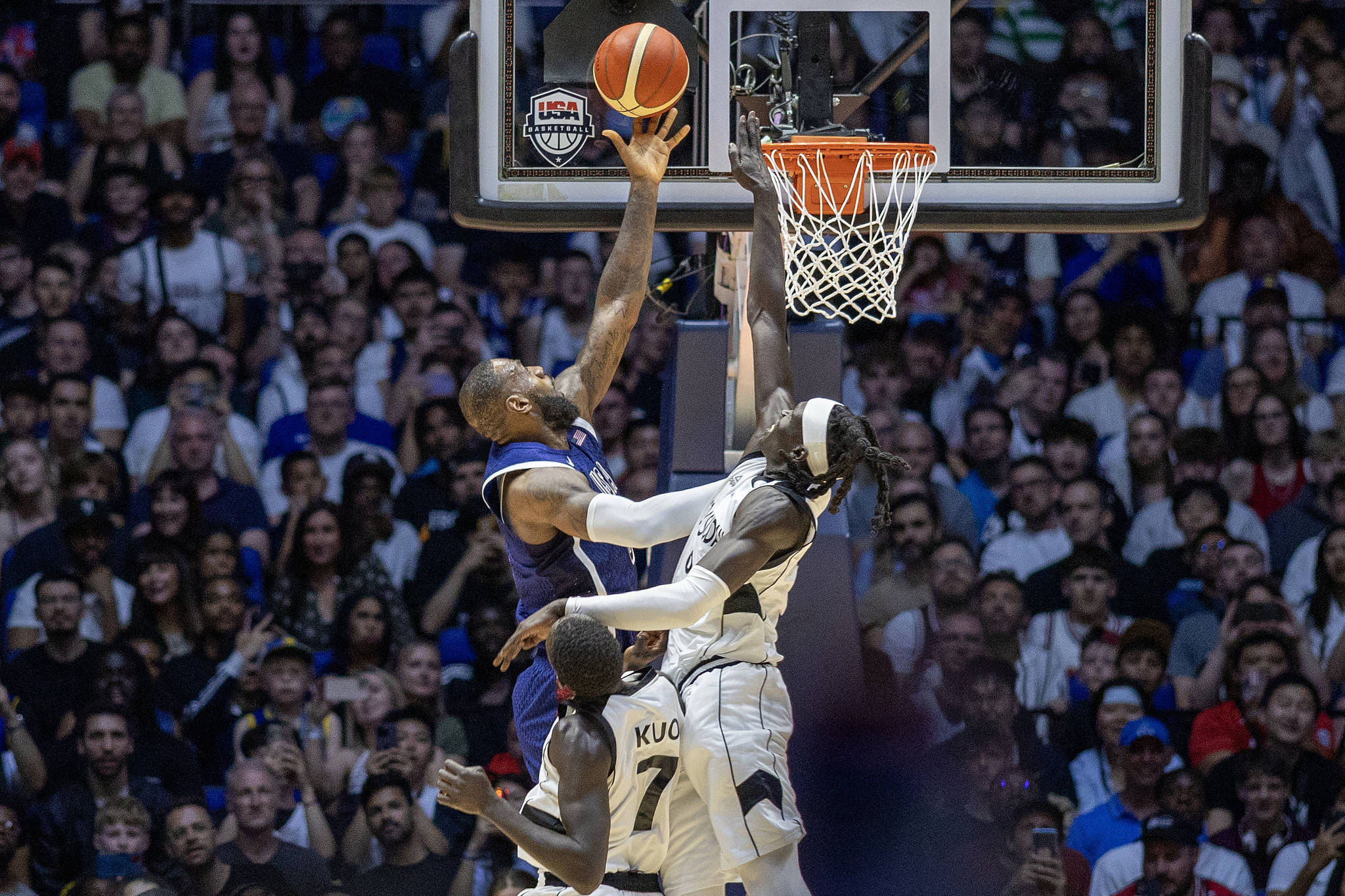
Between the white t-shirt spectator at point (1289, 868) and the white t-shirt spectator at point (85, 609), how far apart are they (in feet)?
13.9

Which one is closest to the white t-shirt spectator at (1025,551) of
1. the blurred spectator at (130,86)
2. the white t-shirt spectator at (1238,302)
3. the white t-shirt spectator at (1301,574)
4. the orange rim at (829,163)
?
the white t-shirt spectator at (1301,574)

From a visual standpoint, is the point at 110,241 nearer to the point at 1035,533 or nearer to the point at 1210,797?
the point at 1035,533

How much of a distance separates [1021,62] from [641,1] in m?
1.32

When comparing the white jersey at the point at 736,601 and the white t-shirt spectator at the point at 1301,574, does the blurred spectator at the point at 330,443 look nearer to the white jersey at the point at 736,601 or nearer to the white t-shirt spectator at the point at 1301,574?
the white jersey at the point at 736,601

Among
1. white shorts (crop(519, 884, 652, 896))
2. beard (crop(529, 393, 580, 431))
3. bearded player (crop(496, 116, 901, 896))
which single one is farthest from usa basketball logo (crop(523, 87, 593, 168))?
white shorts (crop(519, 884, 652, 896))

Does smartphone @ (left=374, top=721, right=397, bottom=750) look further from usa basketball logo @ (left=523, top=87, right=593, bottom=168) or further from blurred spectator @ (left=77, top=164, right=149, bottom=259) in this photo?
blurred spectator @ (left=77, top=164, right=149, bottom=259)

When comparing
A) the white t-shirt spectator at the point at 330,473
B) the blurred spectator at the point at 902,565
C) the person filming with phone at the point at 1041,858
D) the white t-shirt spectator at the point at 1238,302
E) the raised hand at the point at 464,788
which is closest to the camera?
the raised hand at the point at 464,788

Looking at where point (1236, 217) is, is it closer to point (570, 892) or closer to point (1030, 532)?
point (1030, 532)

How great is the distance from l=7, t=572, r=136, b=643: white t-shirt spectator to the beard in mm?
3143

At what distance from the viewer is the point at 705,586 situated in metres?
4.19

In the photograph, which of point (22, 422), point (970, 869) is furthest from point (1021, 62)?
point (22, 422)

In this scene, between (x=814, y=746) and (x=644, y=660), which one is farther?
(x=814, y=746)

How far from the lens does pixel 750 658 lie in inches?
179

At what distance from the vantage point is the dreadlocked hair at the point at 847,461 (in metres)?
4.29
